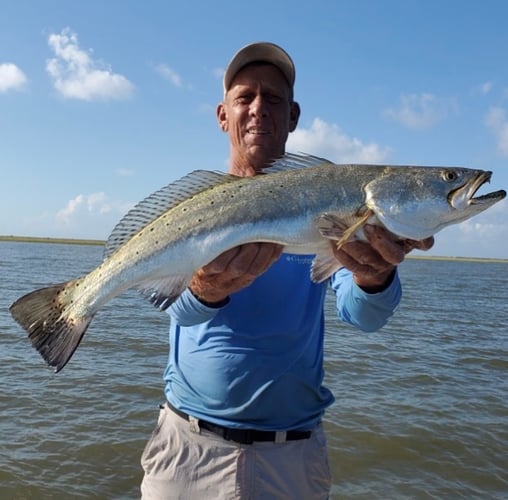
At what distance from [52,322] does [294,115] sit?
290cm

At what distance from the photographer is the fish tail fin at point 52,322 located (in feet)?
11.8

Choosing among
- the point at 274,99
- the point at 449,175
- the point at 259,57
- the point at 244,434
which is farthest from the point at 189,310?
the point at 259,57

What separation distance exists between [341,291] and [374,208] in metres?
0.88

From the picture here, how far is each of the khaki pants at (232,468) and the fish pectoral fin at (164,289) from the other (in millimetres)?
919

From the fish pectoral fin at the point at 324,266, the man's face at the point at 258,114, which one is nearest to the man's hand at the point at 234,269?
the fish pectoral fin at the point at 324,266

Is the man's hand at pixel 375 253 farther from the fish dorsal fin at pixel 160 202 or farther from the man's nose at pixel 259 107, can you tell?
the man's nose at pixel 259 107

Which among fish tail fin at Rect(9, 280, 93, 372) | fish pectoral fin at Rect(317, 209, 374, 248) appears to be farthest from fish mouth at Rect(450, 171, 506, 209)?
fish tail fin at Rect(9, 280, 93, 372)

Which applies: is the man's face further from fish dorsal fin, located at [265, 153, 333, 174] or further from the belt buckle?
the belt buckle

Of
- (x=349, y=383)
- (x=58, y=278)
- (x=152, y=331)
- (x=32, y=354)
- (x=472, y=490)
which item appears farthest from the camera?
(x=58, y=278)

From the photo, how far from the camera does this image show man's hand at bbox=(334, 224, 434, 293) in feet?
11.3

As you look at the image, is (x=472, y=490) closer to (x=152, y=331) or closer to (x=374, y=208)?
(x=374, y=208)

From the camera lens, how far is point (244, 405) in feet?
11.5

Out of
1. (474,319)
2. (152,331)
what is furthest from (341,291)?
(474,319)

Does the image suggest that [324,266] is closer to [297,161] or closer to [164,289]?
[297,161]
